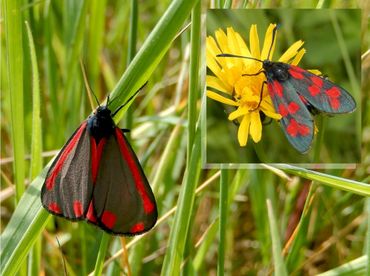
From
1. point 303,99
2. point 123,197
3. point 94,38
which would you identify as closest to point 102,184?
point 123,197

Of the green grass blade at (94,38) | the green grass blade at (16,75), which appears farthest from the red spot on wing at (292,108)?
the green grass blade at (94,38)

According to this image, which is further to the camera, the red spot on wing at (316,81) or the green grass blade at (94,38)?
the green grass blade at (94,38)

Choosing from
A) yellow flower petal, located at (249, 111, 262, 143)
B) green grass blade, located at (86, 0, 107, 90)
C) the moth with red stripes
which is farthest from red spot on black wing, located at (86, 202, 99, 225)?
green grass blade, located at (86, 0, 107, 90)

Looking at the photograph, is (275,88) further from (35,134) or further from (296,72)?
(35,134)

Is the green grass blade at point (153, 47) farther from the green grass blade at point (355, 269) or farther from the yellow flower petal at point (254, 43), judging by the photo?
the green grass blade at point (355, 269)

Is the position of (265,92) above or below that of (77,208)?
above

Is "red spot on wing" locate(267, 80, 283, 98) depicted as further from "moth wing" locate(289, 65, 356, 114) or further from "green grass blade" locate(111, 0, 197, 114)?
"green grass blade" locate(111, 0, 197, 114)

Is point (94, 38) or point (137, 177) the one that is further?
point (94, 38)

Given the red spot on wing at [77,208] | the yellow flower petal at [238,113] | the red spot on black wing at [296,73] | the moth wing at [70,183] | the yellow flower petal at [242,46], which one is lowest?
the red spot on wing at [77,208]
